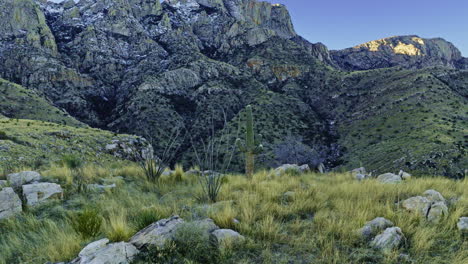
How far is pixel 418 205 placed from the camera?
4.58 meters

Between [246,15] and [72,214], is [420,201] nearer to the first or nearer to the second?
[72,214]

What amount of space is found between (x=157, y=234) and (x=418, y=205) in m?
4.92

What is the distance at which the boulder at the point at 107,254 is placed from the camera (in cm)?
276

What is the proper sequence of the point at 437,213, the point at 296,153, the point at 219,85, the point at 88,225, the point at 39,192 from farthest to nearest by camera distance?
the point at 219,85 < the point at 296,153 < the point at 39,192 < the point at 437,213 < the point at 88,225

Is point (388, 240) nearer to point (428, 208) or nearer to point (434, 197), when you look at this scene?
point (428, 208)

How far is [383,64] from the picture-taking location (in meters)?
178

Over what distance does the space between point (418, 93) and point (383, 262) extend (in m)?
85.2

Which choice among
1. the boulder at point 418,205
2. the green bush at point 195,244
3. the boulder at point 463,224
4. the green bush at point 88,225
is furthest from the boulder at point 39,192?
the boulder at point 463,224

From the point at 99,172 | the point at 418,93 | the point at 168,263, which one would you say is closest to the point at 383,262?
the point at 168,263

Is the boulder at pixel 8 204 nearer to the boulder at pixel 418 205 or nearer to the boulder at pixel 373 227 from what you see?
the boulder at pixel 373 227

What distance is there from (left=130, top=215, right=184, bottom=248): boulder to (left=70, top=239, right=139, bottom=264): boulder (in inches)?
7.0

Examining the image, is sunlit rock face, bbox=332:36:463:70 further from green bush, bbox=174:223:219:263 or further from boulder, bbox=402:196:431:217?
green bush, bbox=174:223:219:263

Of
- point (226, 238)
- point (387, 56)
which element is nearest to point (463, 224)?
point (226, 238)

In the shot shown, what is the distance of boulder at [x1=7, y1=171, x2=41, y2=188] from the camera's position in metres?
6.05
